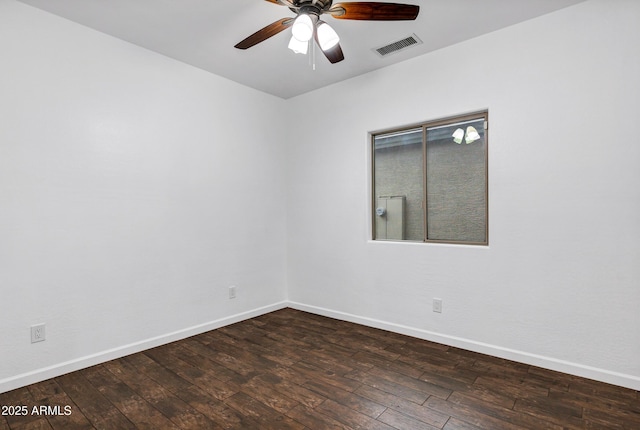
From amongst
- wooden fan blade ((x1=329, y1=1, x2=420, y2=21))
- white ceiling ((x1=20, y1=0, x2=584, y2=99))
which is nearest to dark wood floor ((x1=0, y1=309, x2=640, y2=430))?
wooden fan blade ((x1=329, y1=1, x2=420, y2=21))

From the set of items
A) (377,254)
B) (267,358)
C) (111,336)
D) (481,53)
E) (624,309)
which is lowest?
(267,358)

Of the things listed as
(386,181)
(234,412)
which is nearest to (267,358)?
(234,412)

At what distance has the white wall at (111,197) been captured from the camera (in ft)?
7.94

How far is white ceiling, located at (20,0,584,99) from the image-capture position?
245 cm

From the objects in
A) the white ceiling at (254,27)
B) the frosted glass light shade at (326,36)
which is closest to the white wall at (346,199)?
the white ceiling at (254,27)

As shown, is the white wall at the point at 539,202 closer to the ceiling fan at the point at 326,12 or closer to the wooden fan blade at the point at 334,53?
the wooden fan blade at the point at 334,53

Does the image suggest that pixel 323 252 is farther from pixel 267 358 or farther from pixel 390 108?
pixel 390 108

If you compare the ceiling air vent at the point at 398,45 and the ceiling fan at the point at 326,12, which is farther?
the ceiling air vent at the point at 398,45

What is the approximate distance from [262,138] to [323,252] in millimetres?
1636

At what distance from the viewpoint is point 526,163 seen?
2.70 m

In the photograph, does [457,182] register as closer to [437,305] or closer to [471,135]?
[471,135]

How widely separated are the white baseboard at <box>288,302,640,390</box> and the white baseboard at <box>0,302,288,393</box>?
4.36 feet

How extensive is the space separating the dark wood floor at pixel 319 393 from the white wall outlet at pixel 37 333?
1.07 feet

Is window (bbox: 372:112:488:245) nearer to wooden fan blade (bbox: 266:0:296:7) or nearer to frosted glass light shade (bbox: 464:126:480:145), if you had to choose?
frosted glass light shade (bbox: 464:126:480:145)
